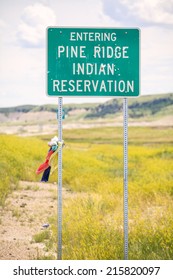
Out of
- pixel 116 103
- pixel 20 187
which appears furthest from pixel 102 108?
pixel 20 187

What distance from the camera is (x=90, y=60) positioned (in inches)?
261

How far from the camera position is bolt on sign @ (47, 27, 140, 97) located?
6.61m

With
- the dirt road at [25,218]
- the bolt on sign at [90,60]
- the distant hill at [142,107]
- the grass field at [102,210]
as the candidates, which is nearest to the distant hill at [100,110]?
the distant hill at [142,107]

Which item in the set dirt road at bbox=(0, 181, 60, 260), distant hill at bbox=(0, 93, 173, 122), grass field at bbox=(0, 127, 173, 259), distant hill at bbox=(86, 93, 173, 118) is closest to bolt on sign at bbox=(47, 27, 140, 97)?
grass field at bbox=(0, 127, 173, 259)

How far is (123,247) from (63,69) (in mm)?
2523

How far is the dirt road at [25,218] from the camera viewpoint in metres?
8.75

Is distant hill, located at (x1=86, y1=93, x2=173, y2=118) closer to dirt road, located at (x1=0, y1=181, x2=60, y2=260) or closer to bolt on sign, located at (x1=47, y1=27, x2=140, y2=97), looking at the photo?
dirt road, located at (x1=0, y1=181, x2=60, y2=260)

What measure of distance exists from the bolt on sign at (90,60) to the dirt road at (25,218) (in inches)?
100

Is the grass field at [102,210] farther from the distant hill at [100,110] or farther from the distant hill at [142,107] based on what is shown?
the distant hill at [100,110]

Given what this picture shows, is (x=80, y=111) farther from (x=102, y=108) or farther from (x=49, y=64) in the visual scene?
(x=49, y=64)

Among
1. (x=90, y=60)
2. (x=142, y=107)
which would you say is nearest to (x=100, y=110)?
(x=142, y=107)

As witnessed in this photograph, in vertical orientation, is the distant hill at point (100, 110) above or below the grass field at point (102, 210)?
above

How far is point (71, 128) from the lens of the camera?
122812 millimetres
